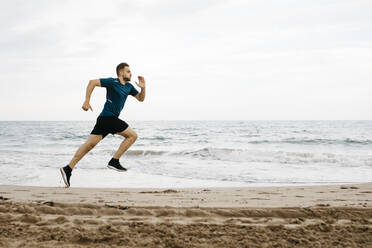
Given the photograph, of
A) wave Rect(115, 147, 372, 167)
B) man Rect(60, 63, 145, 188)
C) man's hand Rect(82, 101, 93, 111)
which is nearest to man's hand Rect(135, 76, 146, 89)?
man Rect(60, 63, 145, 188)

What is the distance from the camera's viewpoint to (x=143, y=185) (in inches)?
273

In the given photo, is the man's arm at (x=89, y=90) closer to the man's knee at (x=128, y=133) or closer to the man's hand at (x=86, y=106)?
the man's hand at (x=86, y=106)

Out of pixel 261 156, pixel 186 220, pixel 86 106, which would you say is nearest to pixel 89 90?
pixel 86 106

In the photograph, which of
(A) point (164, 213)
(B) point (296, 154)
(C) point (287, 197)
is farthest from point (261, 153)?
(A) point (164, 213)

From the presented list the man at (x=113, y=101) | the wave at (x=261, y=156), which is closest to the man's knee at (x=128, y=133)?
the man at (x=113, y=101)

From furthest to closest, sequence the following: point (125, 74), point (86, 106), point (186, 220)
Answer: point (125, 74), point (86, 106), point (186, 220)

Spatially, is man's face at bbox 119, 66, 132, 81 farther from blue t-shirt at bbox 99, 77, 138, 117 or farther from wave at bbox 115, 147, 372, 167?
wave at bbox 115, 147, 372, 167

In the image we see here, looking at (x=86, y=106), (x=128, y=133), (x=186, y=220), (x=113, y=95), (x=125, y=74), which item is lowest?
(x=186, y=220)

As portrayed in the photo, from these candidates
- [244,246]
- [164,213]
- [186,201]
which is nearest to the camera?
[244,246]

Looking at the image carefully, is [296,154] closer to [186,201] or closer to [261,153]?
[261,153]

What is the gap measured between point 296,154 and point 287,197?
10.3 meters

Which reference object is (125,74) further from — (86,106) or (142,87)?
(86,106)

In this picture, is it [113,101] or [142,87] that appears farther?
[142,87]

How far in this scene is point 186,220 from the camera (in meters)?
3.53
